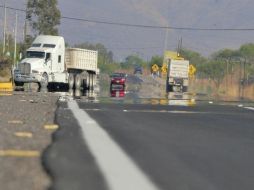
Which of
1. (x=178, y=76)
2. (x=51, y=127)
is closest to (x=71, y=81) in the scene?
(x=178, y=76)

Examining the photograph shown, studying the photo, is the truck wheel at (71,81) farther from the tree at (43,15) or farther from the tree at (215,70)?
the tree at (215,70)

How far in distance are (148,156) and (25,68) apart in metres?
34.9

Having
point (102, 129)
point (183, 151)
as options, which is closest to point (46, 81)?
point (102, 129)

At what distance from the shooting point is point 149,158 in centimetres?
853

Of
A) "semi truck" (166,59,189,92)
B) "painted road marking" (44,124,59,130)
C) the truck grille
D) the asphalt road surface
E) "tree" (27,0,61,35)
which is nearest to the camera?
the asphalt road surface

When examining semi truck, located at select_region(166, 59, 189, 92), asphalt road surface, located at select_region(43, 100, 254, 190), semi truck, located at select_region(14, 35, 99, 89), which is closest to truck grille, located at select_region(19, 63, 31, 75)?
semi truck, located at select_region(14, 35, 99, 89)

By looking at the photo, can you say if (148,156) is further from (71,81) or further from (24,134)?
(71,81)

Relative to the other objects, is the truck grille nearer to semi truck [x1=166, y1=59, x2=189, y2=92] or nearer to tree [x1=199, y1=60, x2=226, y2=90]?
semi truck [x1=166, y1=59, x2=189, y2=92]

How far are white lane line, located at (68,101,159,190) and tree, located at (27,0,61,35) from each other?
7191cm

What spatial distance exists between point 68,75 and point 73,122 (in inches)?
1276

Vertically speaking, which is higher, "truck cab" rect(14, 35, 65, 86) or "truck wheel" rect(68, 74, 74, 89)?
"truck cab" rect(14, 35, 65, 86)

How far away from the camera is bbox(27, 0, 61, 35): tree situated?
3233 inches

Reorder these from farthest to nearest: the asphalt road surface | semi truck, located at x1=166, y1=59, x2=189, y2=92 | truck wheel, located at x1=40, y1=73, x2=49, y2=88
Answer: semi truck, located at x1=166, y1=59, x2=189, y2=92, truck wheel, located at x1=40, y1=73, x2=49, y2=88, the asphalt road surface

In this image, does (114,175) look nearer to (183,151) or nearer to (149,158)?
(149,158)
